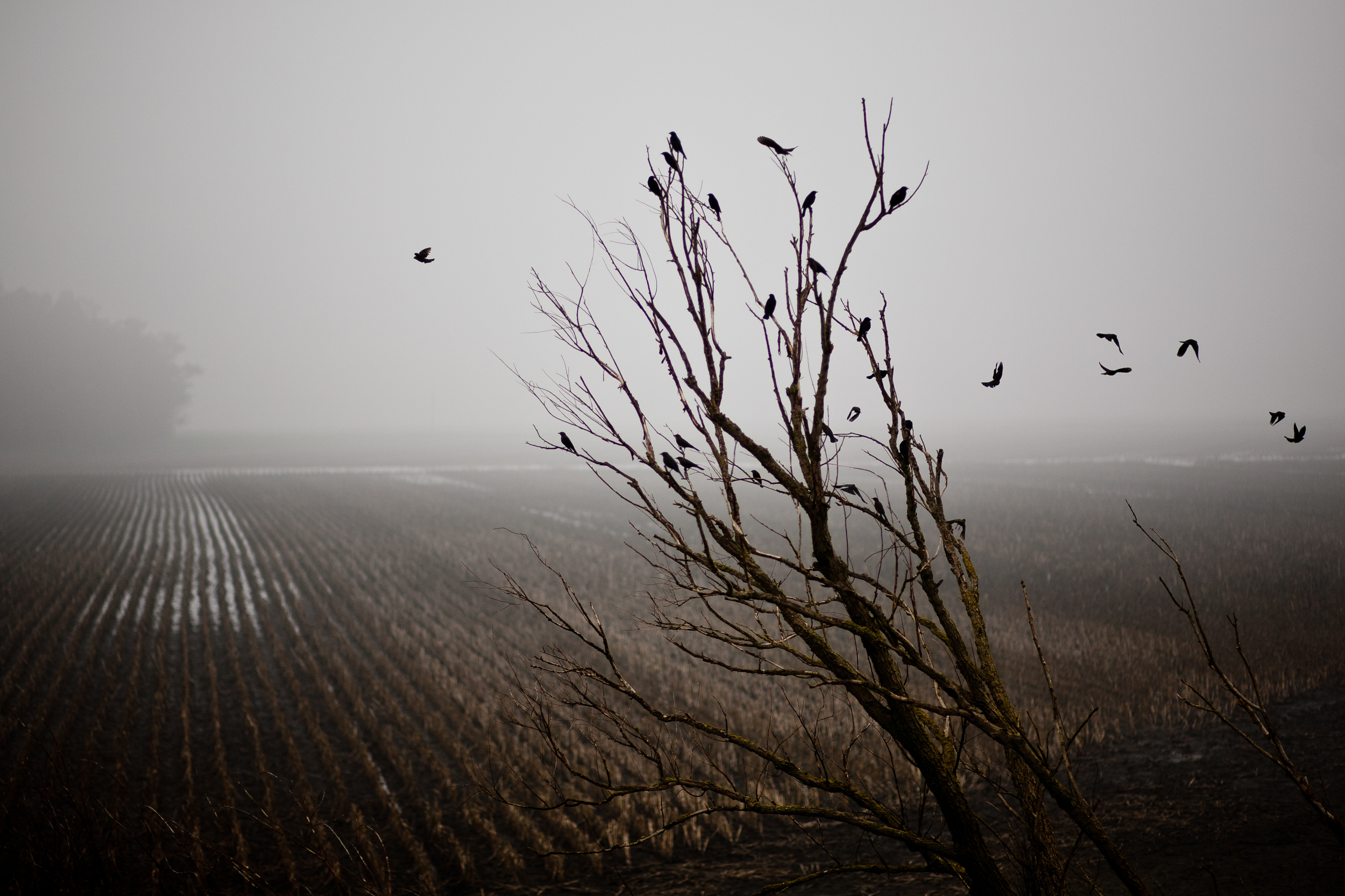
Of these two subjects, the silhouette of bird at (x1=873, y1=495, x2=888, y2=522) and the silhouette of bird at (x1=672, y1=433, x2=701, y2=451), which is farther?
the silhouette of bird at (x1=672, y1=433, x2=701, y2=451)

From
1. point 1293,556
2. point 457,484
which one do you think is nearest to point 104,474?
point 457,484

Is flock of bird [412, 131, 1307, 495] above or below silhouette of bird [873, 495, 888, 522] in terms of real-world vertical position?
above

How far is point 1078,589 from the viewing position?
63.6 ft

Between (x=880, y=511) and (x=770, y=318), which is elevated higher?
(x=770, y=318)

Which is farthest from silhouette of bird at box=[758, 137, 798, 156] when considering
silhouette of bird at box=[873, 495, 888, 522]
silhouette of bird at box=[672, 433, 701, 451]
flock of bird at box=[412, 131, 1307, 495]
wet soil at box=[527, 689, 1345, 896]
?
wet soil at box=[527, 689, 1345, 896]

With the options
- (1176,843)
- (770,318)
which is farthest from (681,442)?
(1176,843)

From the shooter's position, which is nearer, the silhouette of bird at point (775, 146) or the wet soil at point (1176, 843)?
the silhouette of bird at point (775, 146)

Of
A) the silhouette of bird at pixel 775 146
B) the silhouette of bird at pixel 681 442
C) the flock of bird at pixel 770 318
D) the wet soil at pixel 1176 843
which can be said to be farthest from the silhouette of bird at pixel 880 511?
the wet soil at pixel 1176 843

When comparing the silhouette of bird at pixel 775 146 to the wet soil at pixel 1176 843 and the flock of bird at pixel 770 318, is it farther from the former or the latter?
the wet soil at pixel 1176 843

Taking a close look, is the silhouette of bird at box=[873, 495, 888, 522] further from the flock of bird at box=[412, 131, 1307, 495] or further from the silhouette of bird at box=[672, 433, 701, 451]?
the silhouette of bird at box=[672, 433, 701, 451]

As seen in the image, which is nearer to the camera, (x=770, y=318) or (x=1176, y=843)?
(x=770, y=318)

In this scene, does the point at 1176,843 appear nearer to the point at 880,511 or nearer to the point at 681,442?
the point at 880,511

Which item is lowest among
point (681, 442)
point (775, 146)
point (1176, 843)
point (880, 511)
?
point (1176, 843)

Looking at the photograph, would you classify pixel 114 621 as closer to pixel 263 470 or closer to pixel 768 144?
pixel 768 144
